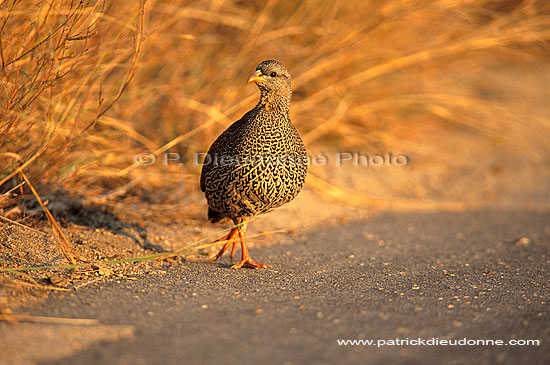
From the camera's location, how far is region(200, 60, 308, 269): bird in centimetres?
288

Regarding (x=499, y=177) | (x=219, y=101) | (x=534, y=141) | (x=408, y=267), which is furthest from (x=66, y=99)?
(x=534, y=141)

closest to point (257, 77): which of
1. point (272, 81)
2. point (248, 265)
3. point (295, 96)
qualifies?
point (272, 81)

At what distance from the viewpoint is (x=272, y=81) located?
301 centimetres

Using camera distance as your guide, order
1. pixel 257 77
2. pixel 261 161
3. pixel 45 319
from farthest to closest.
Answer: pixel 257 77 → pixel 261 161 → pixel 45 319

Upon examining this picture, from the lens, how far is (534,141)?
19.2 feet

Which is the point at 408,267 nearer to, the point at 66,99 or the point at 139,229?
the point at 139,229

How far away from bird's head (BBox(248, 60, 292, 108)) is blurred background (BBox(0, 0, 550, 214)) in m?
0.68

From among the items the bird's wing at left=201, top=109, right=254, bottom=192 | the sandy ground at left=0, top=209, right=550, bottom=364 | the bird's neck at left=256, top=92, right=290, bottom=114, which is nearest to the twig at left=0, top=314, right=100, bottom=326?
the sandy ground at left=0, top=209, right=550, bottom=364

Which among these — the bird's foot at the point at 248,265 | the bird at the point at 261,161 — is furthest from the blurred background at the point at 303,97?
the bird's foot at the point at 248,265

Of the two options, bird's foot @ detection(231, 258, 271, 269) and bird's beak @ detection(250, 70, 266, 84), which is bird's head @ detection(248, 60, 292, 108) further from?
bird's foot @ detection(231, 258, 271, 269)

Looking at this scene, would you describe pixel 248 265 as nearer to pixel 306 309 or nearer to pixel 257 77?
pixel 306 309

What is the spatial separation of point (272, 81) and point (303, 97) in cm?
234

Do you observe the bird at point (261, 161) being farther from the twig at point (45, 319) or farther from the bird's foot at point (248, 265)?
the twig at point (45, 319)

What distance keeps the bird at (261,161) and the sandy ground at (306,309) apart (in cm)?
40
